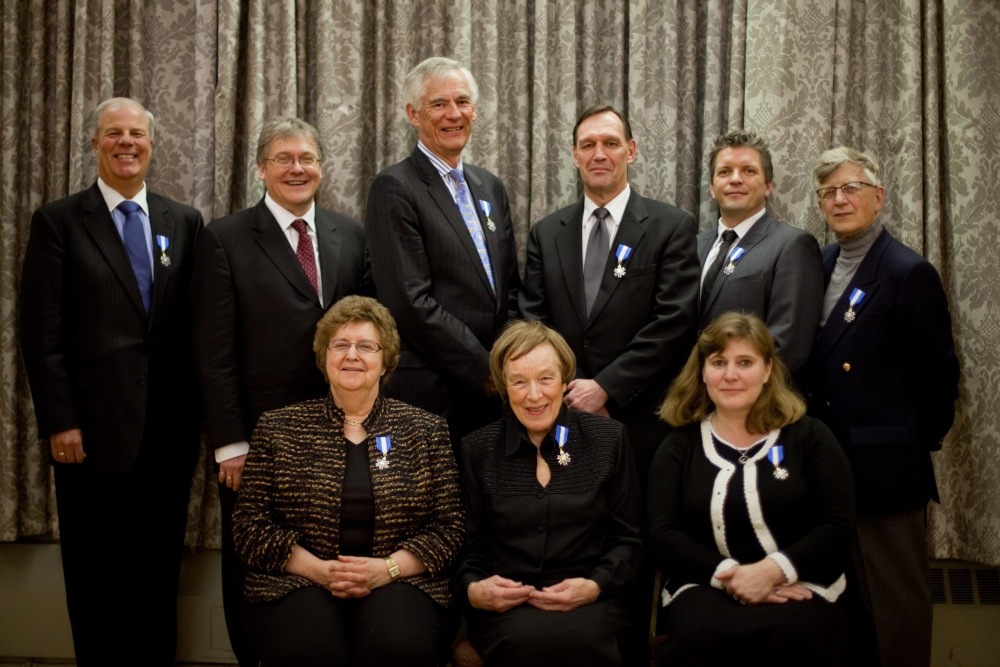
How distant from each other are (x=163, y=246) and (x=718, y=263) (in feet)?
6.33

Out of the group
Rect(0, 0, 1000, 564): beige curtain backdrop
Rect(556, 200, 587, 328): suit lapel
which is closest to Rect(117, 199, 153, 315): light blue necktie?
Rect(0, 0, 1000, 564): beige curtain backdrop

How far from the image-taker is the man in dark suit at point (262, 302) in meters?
3.03

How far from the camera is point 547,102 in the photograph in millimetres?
3660

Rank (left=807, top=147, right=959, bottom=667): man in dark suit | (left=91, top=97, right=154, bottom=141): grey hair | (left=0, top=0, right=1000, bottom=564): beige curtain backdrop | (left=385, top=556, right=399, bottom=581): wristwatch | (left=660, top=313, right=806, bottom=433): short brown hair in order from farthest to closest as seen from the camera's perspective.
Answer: (left=0, top=0, right=1000, bottom=564): beige curtain backdrop < (left=91, top=97, right=154, bottom=141): grey hair < (left=807, top=147, right=959, bottom=667): man in dark suit < (left=660, top=313, right=806, bottom=433): short brown hair < (left=385, top=556, right=399, bottom=581): wristwatch

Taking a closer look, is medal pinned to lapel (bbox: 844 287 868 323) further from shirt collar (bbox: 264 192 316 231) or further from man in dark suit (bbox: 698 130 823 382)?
shirt collar (bbox: 264 192 316 231)

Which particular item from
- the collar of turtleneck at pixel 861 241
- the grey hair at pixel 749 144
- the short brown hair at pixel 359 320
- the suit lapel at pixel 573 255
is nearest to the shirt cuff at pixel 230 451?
the short brown hair at pixel 359 320

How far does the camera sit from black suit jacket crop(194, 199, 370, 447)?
9.93 ft

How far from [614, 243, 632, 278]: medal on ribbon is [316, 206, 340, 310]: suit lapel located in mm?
958

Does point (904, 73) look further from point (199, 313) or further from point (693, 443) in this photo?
point (199, 313)

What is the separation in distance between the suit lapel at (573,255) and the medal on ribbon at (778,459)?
0.76 metres

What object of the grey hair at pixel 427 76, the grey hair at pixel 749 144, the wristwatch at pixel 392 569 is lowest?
the wristwatch at pixel 392 569

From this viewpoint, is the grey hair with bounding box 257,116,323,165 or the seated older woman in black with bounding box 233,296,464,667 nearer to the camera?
the seated older woman in black with bounding box 233,296,464,667

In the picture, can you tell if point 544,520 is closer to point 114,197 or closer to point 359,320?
point 359,320

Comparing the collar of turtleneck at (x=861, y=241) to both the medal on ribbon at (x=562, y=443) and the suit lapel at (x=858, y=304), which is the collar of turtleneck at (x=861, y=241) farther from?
the medal on ribbon at (x=562, y=443)
